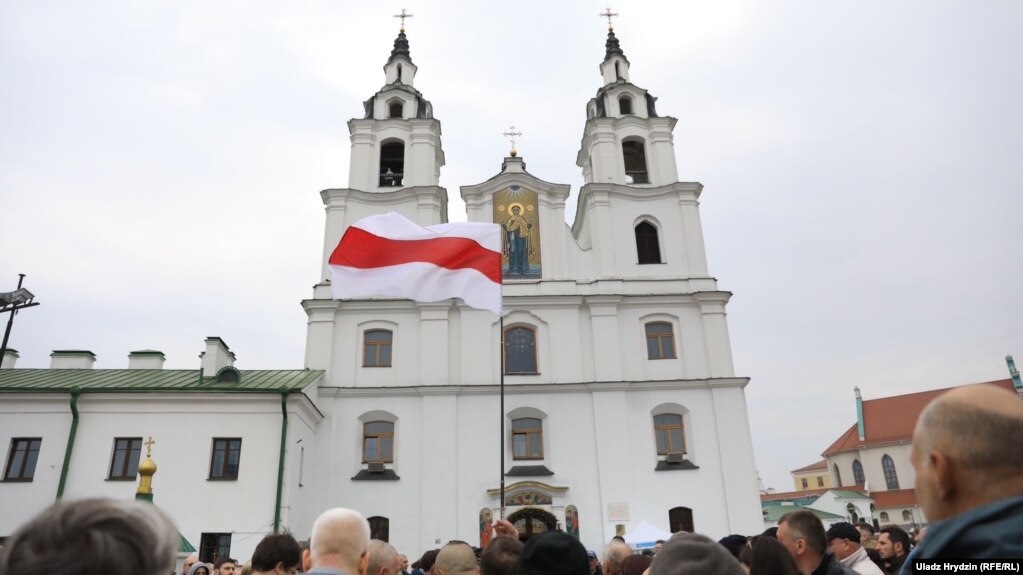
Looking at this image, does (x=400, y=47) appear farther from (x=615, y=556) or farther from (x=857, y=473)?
(x=857, y=473)

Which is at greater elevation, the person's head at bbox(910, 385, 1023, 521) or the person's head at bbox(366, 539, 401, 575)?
the person's head at bbox(910, 385, 1023, 521)

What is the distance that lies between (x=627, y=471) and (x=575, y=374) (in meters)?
3.88

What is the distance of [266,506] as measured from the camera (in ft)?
62.0

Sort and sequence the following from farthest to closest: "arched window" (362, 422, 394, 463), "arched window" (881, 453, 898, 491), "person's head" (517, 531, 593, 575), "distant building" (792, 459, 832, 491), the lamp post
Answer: "distant building" (792, 459, 832, 491) → "arched window" (881, 453, 898, 491) → "arched window" (362, 422, 394, 463) → the lamp post → "person's head" (517, 531, 593, 575)

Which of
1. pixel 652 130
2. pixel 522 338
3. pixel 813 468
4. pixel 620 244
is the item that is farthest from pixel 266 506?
pixel 813 468

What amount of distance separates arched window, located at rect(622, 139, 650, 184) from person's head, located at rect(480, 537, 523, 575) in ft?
83.5

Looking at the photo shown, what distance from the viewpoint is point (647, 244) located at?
1039 inches

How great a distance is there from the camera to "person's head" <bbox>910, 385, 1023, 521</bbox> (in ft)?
5.98

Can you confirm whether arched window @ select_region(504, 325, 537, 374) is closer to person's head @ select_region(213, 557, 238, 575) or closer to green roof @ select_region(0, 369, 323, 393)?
green roof @ select_region(0, 369, 323, 393)

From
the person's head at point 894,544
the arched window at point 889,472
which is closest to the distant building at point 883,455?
the arched window at point 889,472

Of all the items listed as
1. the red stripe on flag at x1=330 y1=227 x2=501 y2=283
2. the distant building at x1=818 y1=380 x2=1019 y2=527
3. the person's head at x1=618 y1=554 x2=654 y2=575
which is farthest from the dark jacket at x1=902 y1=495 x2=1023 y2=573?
the distant building at x1=818 y1=380 x2=1019 y2=527

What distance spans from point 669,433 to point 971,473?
2205 cm

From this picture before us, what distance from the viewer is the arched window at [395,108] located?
1150 inches

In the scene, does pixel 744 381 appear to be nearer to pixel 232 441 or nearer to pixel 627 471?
pixel 627 471
